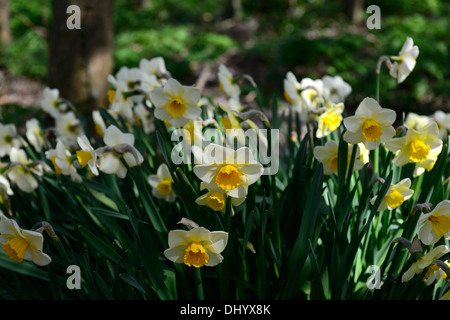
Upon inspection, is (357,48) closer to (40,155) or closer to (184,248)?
(40,155)

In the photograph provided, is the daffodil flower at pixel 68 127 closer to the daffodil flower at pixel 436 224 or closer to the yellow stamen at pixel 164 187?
the yellow stamen at pixel 164 187

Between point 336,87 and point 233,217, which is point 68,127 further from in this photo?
point 336,87

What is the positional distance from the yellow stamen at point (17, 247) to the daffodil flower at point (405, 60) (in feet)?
A: 4.70

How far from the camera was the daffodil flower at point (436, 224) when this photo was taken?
132 cm

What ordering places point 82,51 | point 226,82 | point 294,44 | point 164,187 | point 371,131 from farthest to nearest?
point 294,44 → point 82,51 → point 226,82 → point 164,187 → point 371,131

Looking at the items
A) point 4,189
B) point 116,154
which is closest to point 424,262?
point 116,154

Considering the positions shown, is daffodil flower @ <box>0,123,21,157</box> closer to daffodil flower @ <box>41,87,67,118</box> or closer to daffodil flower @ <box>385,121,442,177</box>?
daffodil flower @ <box>41,87,67,118</box>

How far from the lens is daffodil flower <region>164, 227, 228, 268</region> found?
1.28m

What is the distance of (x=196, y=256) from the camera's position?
1.30 m

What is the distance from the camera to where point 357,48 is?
5871 millimetres

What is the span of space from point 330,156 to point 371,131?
0.20 meters

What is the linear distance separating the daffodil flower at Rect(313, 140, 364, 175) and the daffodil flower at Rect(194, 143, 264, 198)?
397mm

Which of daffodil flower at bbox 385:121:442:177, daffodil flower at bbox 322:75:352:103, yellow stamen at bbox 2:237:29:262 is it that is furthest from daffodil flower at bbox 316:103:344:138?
yellow stamen at bbox 2:237:29:262

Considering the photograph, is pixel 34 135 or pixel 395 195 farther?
pixel 34 135
